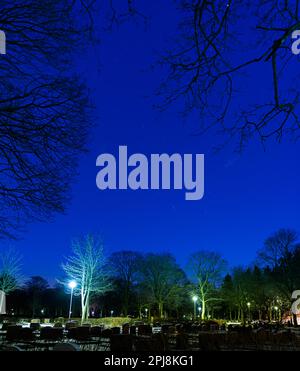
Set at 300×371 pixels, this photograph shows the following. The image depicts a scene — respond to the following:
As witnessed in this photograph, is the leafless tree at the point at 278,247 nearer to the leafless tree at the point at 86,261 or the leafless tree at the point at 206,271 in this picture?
the leafless tree at the point at 206,271

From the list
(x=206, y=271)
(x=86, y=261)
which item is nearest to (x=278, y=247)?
(x=206, y=271)

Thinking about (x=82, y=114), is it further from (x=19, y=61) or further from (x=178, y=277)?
(x=178, y=277)

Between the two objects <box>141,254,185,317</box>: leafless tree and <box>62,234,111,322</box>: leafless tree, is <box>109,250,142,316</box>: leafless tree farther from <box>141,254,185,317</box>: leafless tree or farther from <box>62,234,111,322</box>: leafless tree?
<box>62,234,111,322</box>: leafless tree

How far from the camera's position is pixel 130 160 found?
7.26 m

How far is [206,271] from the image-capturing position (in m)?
59.1

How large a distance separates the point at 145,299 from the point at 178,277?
7.01 meters

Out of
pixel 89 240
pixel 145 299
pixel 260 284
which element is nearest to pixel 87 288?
pixel 89 240

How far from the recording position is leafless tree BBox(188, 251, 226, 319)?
2303 inches

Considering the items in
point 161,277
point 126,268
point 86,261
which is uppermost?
point 126,268

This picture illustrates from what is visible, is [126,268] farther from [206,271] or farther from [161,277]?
[206,271]

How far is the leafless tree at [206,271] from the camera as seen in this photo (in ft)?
192

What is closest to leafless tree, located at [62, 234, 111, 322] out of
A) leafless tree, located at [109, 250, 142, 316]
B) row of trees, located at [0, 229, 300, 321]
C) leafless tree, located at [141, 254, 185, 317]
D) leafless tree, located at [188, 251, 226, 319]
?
row of trees, located at [0, 229, 300, 321]

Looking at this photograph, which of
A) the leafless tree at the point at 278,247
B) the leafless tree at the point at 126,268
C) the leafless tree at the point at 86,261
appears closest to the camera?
the leafless tree at the point at 86,261

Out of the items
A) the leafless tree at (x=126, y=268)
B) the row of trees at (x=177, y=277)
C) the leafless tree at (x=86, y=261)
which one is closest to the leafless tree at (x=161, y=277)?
the row of trees at (x=177, y=277)
